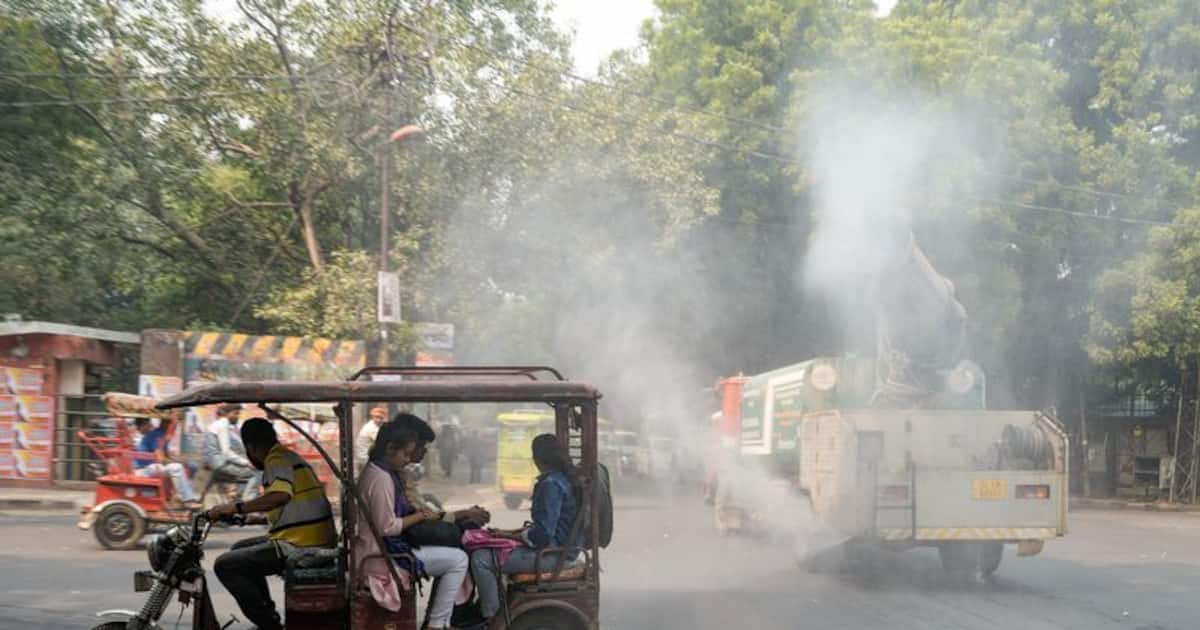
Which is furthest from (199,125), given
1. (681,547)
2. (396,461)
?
(396,461)

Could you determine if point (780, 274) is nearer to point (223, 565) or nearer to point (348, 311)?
point (348, 311)

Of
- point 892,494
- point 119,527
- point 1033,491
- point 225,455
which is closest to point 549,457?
point 892,494

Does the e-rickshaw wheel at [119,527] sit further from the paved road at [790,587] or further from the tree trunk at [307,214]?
the tree trunk at [307,214]

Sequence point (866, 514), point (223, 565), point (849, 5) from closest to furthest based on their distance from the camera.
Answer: point (223, 565), point (866, 514), point (849, 5)

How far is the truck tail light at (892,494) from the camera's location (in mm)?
11180

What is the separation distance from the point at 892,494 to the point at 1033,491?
1.38 m

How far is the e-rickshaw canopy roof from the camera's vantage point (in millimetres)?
6219

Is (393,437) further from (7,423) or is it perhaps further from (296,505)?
(7,423)

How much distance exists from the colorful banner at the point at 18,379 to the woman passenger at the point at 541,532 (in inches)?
700

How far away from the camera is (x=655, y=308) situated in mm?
29688

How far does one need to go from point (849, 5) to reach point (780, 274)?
8211 mm

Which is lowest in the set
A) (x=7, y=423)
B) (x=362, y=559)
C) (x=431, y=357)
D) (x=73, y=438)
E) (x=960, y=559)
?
(x=960, y=559)

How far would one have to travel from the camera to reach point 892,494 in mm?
11188

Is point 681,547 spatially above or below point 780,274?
below
